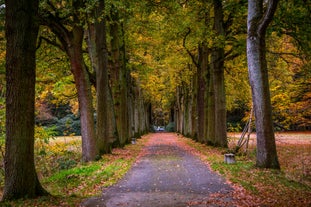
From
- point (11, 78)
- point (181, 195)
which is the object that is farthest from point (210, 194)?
point (11, 78)

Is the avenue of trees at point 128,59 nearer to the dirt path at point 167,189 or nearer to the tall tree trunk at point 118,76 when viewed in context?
the tall tree trunk at point 118,76

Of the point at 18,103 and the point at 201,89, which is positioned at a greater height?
the point at 201,89

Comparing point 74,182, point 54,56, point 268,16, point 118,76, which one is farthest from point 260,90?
point 118,76

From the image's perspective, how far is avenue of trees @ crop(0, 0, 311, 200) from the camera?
24.7ft

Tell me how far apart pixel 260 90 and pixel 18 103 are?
7.98 m

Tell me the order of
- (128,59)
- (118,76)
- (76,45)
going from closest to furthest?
(76,45)
(118,76)
(128,59)

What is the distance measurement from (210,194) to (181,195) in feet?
2.29

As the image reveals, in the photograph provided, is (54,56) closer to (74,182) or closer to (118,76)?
(118,76)

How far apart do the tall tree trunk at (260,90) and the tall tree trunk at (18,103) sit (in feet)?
25.0

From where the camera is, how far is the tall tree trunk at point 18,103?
7438mm

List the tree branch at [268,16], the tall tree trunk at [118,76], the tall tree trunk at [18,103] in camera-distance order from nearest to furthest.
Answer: the tall tree trunk at [18,103], the tree branch at [268,16], the tall tree trunk at [118,76]

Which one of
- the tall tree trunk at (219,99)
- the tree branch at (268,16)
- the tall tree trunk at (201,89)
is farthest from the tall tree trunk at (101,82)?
the tall tree trunk at (201,89)

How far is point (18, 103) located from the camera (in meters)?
7.46

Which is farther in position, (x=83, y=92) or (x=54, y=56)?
(x=54, y=56)
